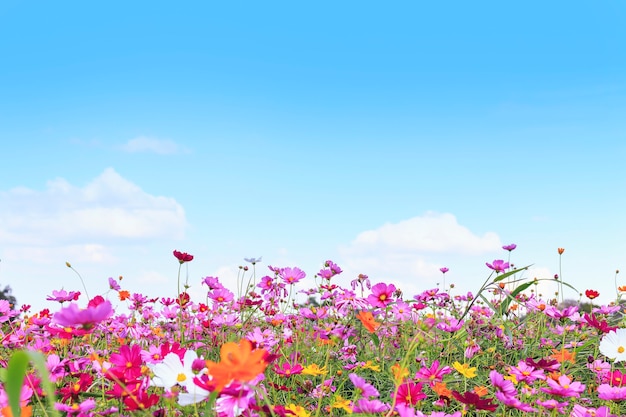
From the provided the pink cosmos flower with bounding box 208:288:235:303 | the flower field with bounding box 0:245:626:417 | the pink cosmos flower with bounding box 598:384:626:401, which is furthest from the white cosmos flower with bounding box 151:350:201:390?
the pink cosmos flower with bounding box 208:288:235:303

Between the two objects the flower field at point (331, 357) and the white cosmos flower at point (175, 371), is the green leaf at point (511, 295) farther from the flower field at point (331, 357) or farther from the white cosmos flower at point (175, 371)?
the white cosmos flower at point (175, 371)

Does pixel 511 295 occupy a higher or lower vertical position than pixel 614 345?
higher

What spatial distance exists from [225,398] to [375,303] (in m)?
1.59

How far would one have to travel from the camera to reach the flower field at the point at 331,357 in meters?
1.84

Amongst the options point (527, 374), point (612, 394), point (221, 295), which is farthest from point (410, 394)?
point (221, 295)

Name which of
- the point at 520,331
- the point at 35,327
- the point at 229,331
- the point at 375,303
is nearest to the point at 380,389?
the point at 375,303

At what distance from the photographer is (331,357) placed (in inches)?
132

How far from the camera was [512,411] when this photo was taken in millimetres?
2898

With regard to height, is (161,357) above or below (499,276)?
below

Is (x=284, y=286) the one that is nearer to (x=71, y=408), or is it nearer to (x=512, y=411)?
(x=512, y=411)

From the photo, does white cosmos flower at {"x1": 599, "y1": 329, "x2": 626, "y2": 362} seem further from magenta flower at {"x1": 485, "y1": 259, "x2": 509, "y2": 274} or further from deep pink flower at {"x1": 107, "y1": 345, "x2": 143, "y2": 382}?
deep pink flower at {"x1": 107, "y1": 345, "x2": 143, "y2": 382}

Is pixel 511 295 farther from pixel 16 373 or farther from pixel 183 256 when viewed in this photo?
pixel 16 373

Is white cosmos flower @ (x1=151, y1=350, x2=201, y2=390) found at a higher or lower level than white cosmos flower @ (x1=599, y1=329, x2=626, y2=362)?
lower

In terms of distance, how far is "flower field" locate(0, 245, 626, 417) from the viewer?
184cm
